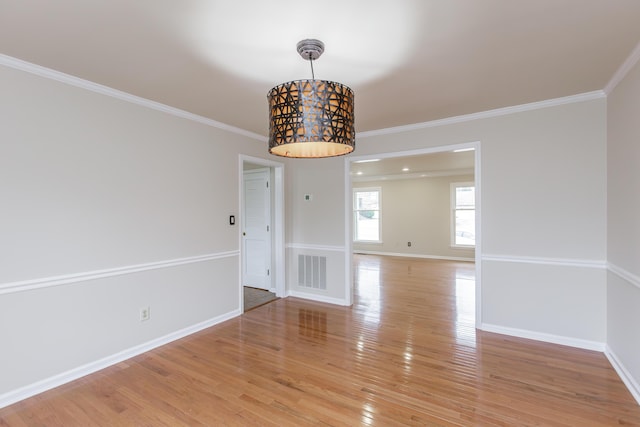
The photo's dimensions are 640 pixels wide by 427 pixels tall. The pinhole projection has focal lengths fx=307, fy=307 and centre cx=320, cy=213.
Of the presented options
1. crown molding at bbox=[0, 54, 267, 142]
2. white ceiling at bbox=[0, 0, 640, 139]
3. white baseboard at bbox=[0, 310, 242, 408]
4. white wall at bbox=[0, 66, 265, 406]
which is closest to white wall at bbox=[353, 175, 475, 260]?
white ceiling at bbox=[0, 0, 640, 139]

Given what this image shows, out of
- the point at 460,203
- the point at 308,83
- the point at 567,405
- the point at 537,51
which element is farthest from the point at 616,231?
the point at 460,203

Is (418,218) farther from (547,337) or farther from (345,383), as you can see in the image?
(345,383)

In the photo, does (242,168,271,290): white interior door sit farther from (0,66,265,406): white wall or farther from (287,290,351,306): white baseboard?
(0,66,265,406): white wall

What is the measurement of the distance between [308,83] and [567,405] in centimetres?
270

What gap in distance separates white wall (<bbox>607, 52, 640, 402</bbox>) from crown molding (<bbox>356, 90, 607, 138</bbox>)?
0.62 feet

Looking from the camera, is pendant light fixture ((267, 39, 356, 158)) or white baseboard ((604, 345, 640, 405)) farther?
white baseboard ((604, 345, 640, 405))

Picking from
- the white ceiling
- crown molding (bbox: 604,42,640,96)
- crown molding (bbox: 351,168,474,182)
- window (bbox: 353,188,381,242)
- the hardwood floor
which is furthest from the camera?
window (bbox: 353,188,381,242)

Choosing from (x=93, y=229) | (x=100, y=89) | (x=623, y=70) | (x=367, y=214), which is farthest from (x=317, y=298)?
(x=367, y=214)

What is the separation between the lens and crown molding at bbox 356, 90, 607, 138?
290 cm

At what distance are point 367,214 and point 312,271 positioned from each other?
215 inches

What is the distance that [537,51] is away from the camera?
211cm

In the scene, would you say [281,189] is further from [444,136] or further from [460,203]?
[460,203]

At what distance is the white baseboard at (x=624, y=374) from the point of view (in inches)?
85.0

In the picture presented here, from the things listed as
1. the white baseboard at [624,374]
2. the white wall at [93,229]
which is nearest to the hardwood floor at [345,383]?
the white baseboard at [624,374]
